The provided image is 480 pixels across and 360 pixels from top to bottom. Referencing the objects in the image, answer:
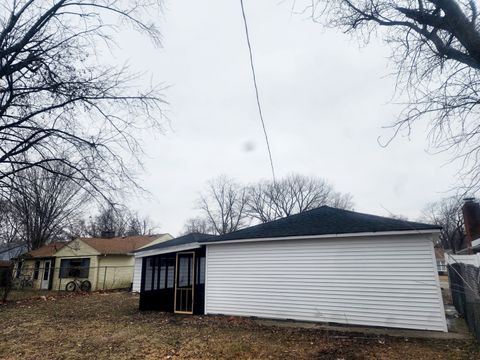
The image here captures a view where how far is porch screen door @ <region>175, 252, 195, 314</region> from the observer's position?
12.0 meters

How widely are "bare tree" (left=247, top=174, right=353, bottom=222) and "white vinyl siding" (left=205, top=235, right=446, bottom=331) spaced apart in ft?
125

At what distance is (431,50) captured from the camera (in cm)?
518

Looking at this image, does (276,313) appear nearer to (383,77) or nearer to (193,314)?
(193,314)

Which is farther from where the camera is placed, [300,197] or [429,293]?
[300,197]

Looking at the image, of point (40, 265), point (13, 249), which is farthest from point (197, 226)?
point (40, 265)

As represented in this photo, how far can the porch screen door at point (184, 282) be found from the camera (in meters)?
12.0

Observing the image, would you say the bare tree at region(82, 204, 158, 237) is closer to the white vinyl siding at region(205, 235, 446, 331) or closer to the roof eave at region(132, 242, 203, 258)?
the roof eave at region(132, 242, 203, 258)

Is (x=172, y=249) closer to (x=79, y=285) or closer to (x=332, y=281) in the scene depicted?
(x=332, y=281)

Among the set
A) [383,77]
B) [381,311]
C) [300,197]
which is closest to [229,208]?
[300,197]

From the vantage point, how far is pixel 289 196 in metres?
50.2

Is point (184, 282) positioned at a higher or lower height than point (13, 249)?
lower

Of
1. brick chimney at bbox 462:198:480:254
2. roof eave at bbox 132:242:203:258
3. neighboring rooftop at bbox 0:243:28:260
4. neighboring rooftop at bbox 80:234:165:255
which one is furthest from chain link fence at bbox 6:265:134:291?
brick chimney at bbox 462:198:480:254

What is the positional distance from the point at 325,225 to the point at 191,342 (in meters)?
5.29

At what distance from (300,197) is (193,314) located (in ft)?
131
